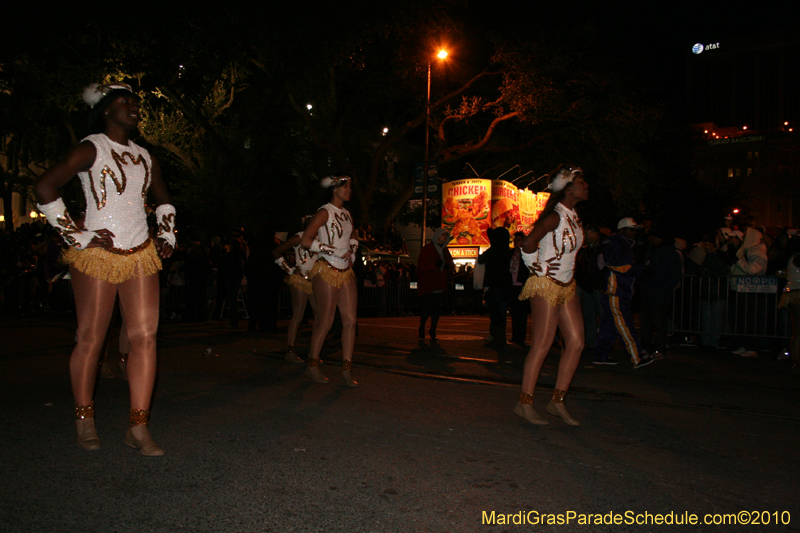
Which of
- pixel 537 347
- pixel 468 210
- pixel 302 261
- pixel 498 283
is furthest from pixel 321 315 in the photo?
pixel 468 210

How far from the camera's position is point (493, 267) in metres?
10.3

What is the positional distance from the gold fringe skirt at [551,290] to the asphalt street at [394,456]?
91 centimetres

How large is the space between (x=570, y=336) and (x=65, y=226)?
340cm

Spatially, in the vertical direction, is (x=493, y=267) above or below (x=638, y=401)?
above

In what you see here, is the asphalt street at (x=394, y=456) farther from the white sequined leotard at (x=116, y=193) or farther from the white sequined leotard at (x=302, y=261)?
the white sequined leotard at (x=302, y=261)

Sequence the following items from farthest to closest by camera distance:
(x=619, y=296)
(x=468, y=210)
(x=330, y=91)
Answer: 1. (x=468, y=210)
2. (x=330, y=91)
3. (x=619, y=296)

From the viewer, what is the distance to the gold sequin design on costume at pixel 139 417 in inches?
151

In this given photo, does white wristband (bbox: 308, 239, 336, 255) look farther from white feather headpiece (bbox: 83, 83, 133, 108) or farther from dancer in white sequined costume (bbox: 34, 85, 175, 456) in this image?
white feather headpiece (bbox: 83, 83, 133, 108)

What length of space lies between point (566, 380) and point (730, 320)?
713 cm

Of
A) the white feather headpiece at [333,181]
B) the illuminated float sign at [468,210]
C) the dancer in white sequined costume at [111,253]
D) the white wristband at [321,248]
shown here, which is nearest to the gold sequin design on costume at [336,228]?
the white wristband at [321,248]

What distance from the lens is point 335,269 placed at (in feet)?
20.4

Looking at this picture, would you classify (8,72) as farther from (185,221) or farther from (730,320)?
(730,320)

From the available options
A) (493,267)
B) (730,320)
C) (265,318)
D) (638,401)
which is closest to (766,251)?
(730,320)

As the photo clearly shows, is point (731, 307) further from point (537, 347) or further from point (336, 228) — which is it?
point (336, 228)
